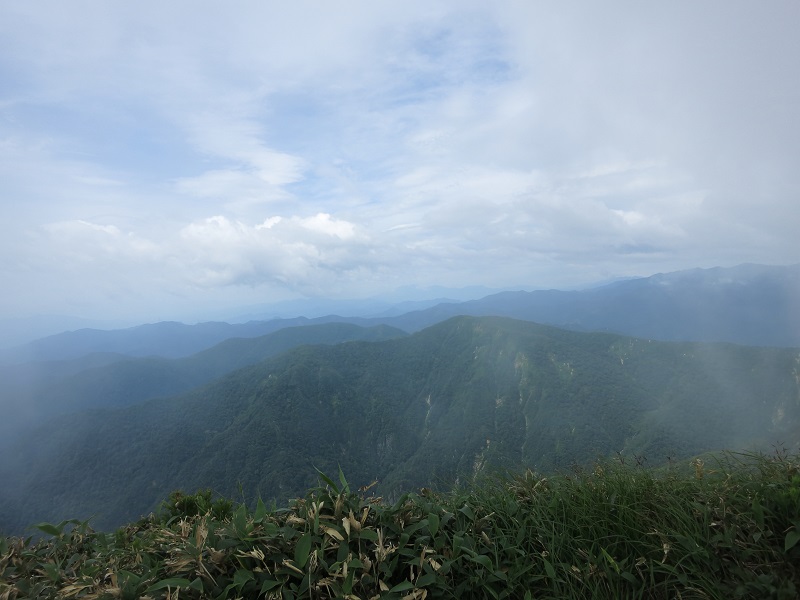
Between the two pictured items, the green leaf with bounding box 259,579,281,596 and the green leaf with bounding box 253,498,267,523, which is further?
the green leaf with bounding box 253,498,267,523

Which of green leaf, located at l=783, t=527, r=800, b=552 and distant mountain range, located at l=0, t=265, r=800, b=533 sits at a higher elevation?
green leaf, located at l=783, t=527, r=800, b=552

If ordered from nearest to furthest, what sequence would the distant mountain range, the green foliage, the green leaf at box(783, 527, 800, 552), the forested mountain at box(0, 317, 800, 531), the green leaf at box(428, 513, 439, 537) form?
the green leaf at box(783, 527, 800, 552) < the green leaf at box(428, 513, 439, 537) < the green foliage < the forested mountain at box(0, 317, 800, 531) < the distant mountain range

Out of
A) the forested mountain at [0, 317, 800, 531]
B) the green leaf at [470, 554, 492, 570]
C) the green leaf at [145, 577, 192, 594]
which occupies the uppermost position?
the green leaf at [145, 577, 192, 594]

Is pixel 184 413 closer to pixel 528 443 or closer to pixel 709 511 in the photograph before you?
pixel 528 443

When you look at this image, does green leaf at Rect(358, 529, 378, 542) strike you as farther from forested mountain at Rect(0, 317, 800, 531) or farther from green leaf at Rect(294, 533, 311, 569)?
forested mountain at Rect(0, 317, 800, 531)

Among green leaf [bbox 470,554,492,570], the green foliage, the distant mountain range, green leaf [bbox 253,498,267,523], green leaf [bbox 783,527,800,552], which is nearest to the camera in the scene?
green leaf [bbox 783,527,800,552]

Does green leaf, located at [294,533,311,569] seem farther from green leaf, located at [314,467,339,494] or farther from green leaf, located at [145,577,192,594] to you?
green leaf, located at [145,577,192,594]

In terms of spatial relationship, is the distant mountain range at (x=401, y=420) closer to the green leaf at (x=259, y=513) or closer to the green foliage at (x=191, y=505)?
the green foliage at (x=191, y=505)

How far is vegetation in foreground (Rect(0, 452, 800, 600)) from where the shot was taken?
2600 mm

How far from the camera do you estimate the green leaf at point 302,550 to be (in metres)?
2.62

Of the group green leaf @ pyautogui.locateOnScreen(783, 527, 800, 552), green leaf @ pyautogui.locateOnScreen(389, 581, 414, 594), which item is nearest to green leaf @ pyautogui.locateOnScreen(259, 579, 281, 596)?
green leaf @ pyautogui.locateOnScreen(389, 581, 414, 594)

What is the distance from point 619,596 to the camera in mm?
2693

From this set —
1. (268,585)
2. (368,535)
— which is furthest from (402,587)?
(268,585)

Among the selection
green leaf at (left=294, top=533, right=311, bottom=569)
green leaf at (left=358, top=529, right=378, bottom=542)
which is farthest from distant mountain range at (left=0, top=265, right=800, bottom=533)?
green leaf at (left=294, top=533, right=311, bottom=569)
